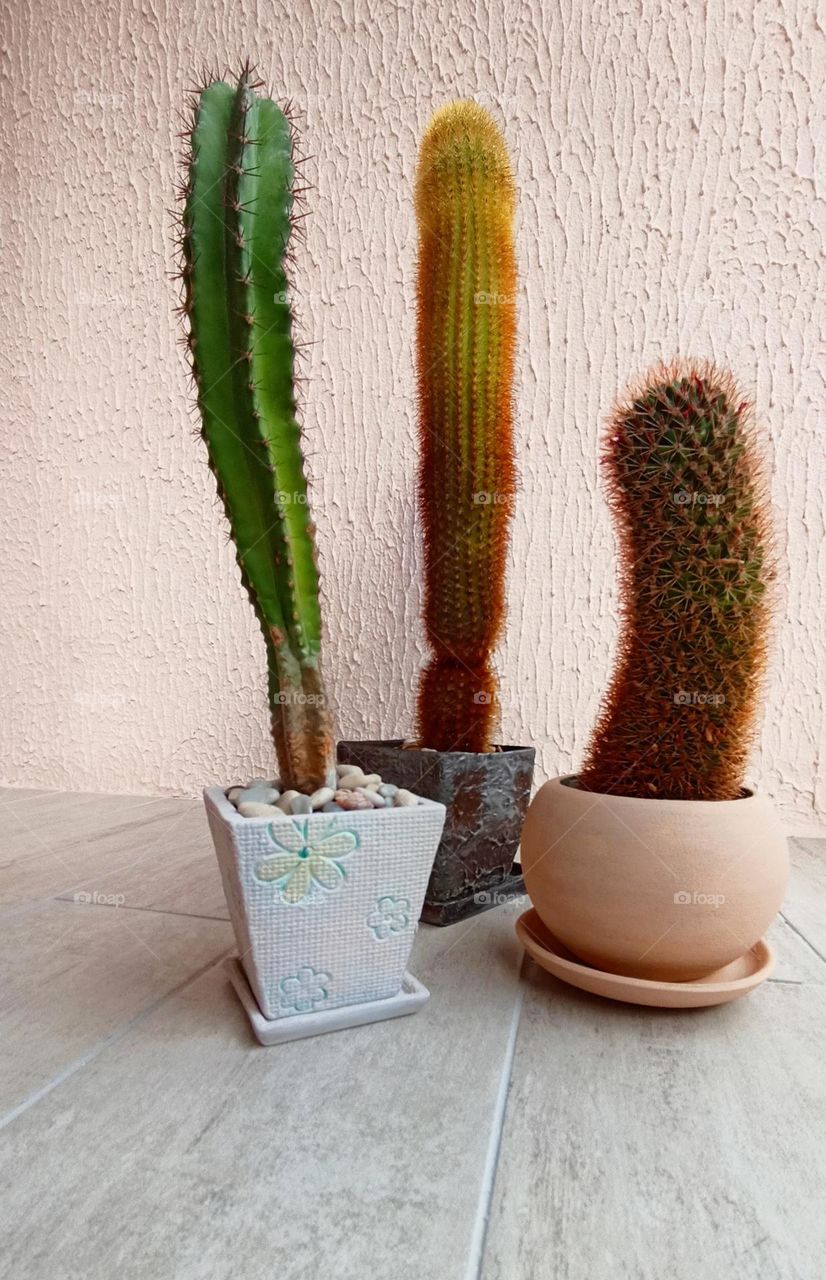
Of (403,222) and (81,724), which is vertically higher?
(403,222)

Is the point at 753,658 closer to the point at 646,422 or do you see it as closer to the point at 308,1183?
the point at 646,422

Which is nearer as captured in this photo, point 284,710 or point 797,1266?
point 797,1266

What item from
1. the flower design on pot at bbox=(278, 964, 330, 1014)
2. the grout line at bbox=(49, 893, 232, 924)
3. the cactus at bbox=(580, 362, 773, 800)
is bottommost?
the grout line at bbox=(49, 893, 232, 924)

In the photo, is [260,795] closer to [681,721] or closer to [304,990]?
[304,990]

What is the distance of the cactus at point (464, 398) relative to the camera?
0.74 metres

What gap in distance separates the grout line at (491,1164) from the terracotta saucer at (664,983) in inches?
1.8

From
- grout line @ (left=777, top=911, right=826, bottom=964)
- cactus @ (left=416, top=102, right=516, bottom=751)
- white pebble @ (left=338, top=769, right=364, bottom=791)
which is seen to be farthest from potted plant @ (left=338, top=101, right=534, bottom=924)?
grout line @ (left=777, top=911, right=826, bottom=964)

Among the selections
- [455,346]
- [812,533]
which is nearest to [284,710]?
[455,346]

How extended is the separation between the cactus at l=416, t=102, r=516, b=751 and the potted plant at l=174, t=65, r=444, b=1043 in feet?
0.73

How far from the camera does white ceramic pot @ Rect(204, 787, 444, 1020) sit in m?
0.49

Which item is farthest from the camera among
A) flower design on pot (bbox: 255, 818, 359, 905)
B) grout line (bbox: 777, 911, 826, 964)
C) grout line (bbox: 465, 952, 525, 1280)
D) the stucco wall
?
the stucco wall

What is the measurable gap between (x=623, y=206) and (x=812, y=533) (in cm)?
49

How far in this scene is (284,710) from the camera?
57cm

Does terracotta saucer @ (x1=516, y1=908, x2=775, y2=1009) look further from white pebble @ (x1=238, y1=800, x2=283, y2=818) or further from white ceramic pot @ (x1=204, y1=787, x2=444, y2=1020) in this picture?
white pebble @ (x1=238, y1=800, x2=283, y2=818)
